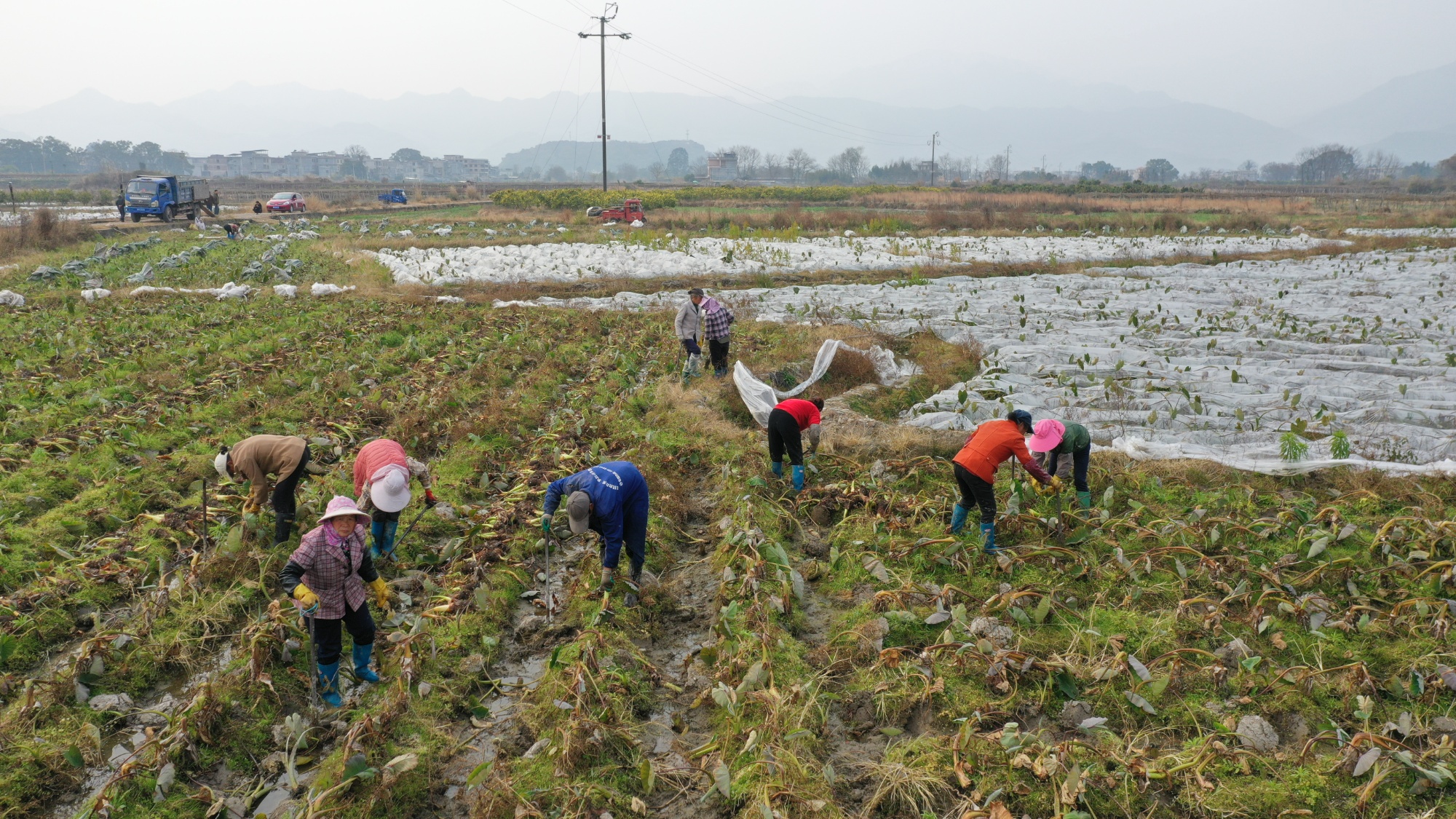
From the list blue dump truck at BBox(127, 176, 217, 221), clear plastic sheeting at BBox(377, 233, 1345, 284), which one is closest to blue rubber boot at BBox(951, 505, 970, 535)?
clear plastic sheeting at BBox(377, 233, 1345, 284)

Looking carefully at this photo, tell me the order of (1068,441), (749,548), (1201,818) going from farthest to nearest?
(1068,441), (749,548), (1201,818)

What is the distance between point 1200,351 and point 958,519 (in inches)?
278

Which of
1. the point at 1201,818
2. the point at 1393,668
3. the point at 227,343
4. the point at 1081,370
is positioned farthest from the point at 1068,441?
the point at 227,343

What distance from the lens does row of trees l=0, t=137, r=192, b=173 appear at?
412ft

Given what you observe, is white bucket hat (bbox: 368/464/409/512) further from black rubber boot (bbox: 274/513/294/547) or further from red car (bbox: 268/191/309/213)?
red car (bbox: 268/191/309/213)

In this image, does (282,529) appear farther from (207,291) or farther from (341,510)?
(207,291)

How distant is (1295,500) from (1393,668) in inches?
93.6

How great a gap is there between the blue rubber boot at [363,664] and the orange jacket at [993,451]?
422cm

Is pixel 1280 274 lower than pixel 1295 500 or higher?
higher

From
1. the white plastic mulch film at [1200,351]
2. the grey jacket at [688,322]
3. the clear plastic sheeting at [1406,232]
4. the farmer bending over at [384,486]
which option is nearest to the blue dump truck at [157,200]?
the white plastic mulch film at [1200,351]

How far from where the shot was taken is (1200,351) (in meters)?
11.0

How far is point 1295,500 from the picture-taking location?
6594mm

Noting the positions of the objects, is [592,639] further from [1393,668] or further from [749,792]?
[1393,668]

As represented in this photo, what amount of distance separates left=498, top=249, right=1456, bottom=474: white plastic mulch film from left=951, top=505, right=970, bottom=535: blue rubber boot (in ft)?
7.63
